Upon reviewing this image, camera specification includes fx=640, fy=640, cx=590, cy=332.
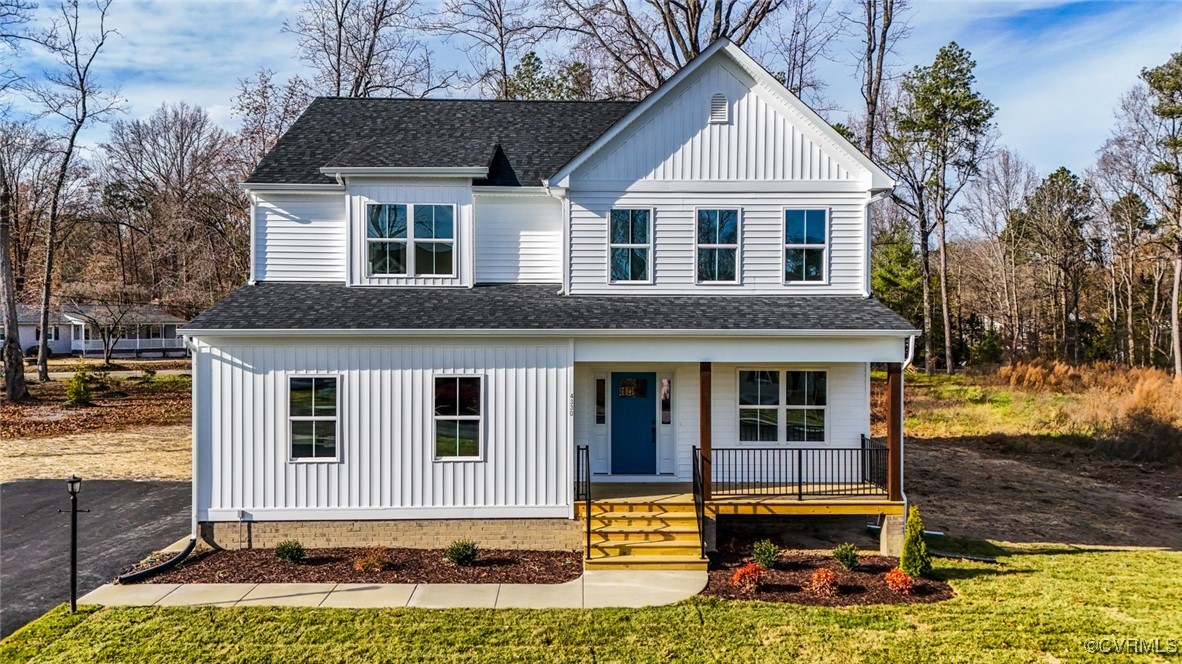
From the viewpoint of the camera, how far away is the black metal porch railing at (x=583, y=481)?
33.4 feet

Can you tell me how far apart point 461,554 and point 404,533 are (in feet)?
4.56

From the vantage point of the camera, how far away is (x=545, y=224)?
520 inches

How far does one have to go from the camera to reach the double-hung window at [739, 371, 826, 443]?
12.6 meters

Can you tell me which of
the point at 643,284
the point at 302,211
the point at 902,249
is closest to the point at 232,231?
the point at 302,211

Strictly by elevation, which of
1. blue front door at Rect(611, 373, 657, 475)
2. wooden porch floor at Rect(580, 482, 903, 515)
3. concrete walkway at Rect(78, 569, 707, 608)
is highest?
blue front door at Rect(611, 373, 657, 475)

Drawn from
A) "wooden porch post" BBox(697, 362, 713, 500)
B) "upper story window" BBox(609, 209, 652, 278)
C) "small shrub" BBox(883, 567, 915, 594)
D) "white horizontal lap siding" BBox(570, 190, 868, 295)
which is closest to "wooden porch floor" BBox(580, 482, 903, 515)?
"wooden porch post" BBox(697, 362, 713, 500)

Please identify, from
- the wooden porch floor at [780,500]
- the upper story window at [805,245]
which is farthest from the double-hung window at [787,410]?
the upper story window at [805,245]

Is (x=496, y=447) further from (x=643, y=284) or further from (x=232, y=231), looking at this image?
(x=232, y=231)

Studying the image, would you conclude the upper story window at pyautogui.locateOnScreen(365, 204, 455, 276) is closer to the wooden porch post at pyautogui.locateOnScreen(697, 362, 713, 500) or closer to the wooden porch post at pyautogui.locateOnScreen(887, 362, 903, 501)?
the wooden porch post at pyautogui.locateOnScreen(697, 362, 713, 500)

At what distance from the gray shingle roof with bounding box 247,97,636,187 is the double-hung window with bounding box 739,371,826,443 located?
6.36 meters

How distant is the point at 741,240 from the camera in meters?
12.7

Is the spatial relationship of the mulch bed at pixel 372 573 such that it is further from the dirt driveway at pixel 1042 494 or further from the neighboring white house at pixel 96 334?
the neighboring white house at pixel 96 334

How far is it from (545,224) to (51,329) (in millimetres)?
57611

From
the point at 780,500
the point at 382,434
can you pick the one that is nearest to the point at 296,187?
the point at 382,434
